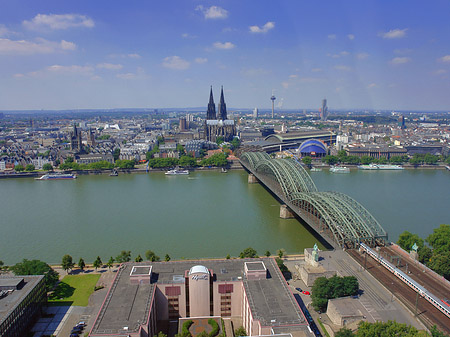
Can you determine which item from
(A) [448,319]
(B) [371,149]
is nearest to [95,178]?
(A) [448,319]

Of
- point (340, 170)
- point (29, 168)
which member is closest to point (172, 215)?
point (340, 170)

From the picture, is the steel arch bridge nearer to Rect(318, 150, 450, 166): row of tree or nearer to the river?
the river

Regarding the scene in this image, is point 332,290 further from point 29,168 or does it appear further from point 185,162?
point 29,168

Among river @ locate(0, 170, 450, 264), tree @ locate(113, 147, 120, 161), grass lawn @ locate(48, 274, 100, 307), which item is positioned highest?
tree @ locate(113, 147, 120, 161)

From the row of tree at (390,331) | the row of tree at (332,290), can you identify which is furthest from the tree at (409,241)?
the row of tree at (390,331)

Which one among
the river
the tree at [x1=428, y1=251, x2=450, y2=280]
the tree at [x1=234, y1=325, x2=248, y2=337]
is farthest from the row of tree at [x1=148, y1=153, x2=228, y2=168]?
the tree at [x1=234, y1=325, x2=248, y2=337]

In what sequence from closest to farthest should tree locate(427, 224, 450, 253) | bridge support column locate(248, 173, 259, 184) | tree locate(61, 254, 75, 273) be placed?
tree locate(61, 254, 75, 273) → tree locate(427, 224, 450, 253) → bridge support column locate(248, 173, 259, 184)

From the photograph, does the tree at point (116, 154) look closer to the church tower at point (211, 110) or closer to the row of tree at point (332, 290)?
the church tower at point (211, 110)
